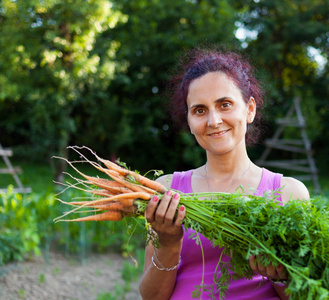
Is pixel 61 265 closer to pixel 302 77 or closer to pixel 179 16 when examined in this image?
pixel 179 16

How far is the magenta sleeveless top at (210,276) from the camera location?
170 centimetres

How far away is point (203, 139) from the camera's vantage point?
1839mm

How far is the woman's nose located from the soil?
8.52 feet

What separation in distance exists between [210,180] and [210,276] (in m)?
0.49

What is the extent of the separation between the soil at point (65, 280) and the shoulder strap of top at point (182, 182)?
7.07ft

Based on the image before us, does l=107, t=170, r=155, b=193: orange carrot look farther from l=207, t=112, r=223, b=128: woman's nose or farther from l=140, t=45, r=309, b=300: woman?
l=207, t=112, r=223, b=128: woman's nose

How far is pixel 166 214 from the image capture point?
5.20 ft

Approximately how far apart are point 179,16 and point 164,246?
40.4ft

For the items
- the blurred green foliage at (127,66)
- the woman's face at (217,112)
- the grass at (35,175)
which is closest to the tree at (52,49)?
the blurred green foliage at (127,66)

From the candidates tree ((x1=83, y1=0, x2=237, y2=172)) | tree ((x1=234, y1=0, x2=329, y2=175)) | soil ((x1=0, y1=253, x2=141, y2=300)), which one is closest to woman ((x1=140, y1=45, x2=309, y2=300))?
soil ((x1=0, y1=253, x2=141, y2=300))

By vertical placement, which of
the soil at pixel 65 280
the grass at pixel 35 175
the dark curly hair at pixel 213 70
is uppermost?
the dark curly hair at pixel 213 70

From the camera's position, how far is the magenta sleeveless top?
170 centimetres

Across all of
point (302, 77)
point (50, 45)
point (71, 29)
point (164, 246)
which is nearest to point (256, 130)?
point (164, 246)

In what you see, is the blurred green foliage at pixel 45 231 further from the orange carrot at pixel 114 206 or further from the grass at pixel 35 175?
the grass at pixel 35 175
